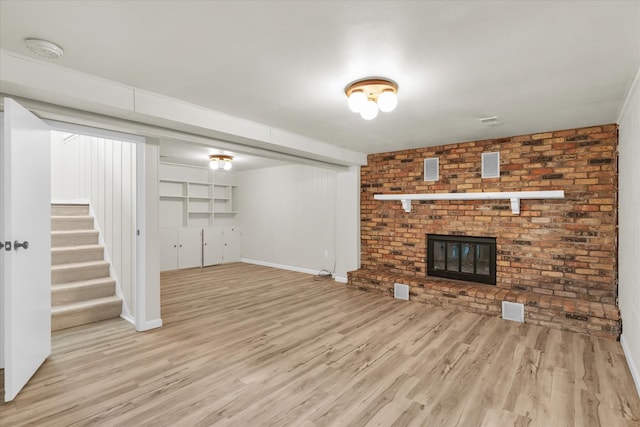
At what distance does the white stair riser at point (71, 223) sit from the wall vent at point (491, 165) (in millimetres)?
5603

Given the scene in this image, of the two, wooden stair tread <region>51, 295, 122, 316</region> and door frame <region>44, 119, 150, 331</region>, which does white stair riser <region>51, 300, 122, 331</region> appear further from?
door frame <region>44, 119, 150, 331</region>

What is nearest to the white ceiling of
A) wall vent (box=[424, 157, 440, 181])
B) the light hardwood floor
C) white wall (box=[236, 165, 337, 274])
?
wall vent (box=[424, 157, 440, 181])

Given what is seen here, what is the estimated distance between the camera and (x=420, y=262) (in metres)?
5.07

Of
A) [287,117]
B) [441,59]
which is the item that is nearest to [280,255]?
[287,117]

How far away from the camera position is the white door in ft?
6.97

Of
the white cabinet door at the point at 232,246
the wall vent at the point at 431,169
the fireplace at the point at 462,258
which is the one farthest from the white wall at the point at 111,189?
the fireplace at the point at 462,258

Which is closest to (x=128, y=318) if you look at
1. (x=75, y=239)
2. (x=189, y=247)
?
(x=75, y=239)

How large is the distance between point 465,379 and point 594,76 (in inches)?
97.7

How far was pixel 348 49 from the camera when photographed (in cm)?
203

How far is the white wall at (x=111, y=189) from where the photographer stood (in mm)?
3721

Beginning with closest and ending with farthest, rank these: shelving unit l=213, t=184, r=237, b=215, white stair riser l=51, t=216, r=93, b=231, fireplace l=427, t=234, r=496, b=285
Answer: white stair riser l=51, t=216, r=93, b=231
fireplace l=427, t=234, r=496, b=285
shelving unit l=213, t=184, r=237, b=215

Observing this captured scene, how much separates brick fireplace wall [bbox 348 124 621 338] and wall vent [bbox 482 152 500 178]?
0.06 metres

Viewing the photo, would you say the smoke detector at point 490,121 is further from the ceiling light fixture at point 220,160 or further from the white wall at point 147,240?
the ceiling light fixture at point 220,160

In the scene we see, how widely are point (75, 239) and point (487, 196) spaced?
5.51 metres
